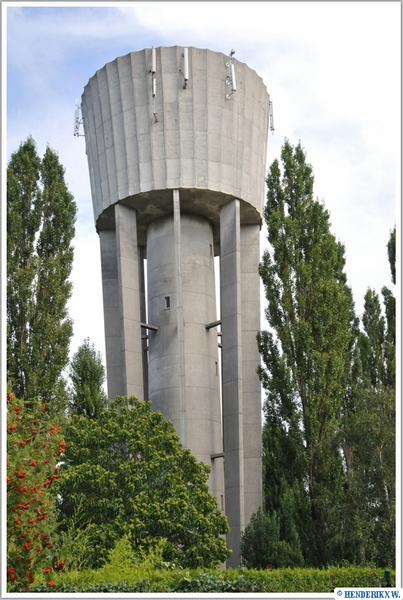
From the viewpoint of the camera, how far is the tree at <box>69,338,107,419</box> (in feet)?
89.8

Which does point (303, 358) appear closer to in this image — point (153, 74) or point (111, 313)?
point (111, 313)

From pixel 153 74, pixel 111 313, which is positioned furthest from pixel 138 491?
pixel 153 74

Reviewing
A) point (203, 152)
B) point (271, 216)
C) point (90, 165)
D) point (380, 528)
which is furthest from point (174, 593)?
point (90, 165)

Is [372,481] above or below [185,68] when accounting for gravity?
below

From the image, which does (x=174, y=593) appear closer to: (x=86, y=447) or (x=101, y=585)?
(x=101, y=585)

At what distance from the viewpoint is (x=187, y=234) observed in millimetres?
28062

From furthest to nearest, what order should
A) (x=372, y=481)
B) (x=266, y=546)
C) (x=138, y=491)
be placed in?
(x=266, y=546)
(x=138, y=491)
(x=372, y=481)

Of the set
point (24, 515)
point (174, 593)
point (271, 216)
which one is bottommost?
point (174, 593)

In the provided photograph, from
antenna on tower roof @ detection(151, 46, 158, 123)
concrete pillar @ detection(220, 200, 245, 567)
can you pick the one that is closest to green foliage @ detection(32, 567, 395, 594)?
concrete pillar @ detection(220, 200, 245, 567)

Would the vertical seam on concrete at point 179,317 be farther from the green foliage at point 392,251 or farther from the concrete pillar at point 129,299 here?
the green foliage at point 392,251

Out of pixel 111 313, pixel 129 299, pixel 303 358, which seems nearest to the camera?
pixel 303 358

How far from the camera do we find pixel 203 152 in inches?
1057

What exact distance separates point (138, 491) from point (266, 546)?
14.2 ft

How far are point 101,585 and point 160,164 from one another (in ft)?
50.2
